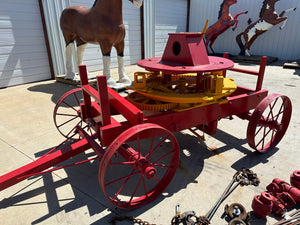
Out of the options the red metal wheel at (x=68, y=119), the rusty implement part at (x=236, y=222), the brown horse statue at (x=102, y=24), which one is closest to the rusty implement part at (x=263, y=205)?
the rusty implement part at (x=236, y=222)

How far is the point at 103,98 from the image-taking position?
6.89 ft

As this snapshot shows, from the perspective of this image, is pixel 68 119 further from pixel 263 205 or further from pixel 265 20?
pixel 265 20

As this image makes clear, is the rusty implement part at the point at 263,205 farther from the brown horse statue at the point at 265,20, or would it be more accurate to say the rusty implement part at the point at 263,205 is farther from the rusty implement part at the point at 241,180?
the brown horse statue at the point at 265,20

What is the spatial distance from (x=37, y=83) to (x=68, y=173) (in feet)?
18.4

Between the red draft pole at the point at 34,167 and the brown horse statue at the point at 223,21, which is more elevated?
the brown horse statue at the point at 223,21

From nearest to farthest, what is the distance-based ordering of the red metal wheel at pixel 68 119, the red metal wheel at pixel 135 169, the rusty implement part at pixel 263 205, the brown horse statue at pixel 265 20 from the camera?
1. the red metal wheel at pixel 135 169
2. the rusty implement part at pixel 263 205
3. the red metal wheel at pixel 68 119
4. the brown horse statue at pixel 265 20

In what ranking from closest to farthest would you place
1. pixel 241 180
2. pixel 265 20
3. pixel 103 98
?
pixel 103 98, pixel 241 180, pixel 265 20

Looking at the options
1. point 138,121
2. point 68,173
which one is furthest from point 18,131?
point 138,121

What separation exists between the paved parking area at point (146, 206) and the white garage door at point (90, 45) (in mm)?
3847

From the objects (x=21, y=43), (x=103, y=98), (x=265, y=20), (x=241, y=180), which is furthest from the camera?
(x=265, y=20)

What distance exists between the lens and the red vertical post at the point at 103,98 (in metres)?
2.04

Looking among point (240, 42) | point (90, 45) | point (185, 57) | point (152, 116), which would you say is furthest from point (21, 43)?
point (240, 42)

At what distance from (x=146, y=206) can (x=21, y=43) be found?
274 inches

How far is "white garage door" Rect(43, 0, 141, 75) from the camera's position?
7367 millimetres
